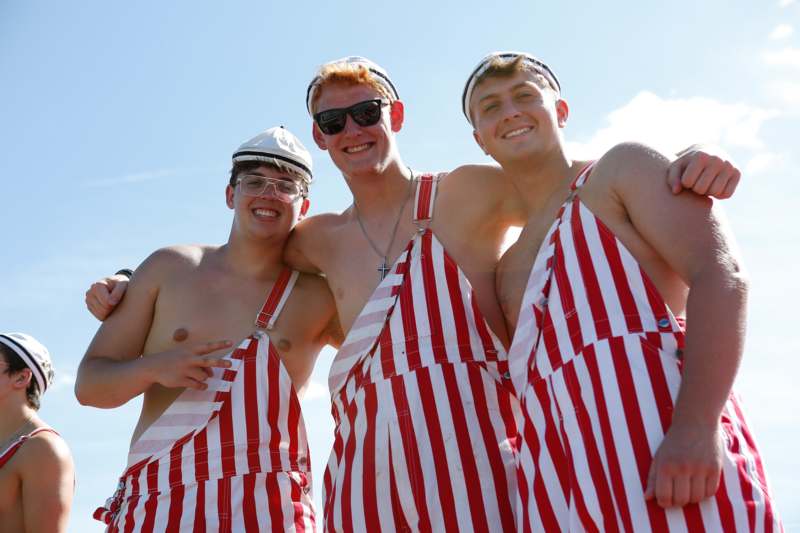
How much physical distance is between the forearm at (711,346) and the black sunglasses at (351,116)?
8.08 feet

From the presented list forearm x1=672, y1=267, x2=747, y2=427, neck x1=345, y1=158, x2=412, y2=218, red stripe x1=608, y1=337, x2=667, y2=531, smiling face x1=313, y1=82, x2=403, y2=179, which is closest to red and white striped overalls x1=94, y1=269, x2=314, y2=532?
neck x1=345, y1=158, x2=412, y2=218

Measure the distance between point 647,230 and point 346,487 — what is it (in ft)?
6.42

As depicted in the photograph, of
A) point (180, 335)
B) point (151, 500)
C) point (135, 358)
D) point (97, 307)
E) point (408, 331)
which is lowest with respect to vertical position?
point (151, 500)

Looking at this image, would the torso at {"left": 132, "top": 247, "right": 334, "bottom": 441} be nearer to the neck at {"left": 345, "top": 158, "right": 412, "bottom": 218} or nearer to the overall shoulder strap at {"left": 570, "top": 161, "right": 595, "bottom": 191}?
the neck at {"left": 345, "top": 158, "right": 412, "bottom": 218}

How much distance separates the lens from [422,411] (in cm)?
423

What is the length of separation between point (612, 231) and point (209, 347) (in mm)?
2500

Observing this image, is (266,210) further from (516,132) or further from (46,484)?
(46,484)

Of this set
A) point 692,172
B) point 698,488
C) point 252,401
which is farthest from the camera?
point 252,401

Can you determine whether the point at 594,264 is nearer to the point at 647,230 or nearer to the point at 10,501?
the point at 647,230

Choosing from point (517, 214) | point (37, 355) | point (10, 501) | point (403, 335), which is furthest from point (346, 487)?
point (37, 355)

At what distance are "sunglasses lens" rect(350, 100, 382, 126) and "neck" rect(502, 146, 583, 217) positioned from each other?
968 millimetres

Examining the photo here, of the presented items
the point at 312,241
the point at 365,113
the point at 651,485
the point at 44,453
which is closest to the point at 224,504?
the point at 312,241

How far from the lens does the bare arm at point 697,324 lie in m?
2.94

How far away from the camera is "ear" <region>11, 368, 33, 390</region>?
22.9ft
